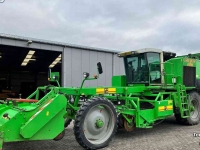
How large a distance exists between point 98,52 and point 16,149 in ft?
36.1

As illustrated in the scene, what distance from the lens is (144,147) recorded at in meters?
5.20

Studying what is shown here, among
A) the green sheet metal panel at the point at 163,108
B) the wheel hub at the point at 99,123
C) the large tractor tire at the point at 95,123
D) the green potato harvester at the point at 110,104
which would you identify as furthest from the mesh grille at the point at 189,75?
the wheel hub at the point at 99,123

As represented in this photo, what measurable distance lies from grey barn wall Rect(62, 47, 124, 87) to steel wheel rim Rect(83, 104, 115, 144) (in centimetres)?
858

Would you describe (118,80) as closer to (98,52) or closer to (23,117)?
(23,117)

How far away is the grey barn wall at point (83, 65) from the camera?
1377cm

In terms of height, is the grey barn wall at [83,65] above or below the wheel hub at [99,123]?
above

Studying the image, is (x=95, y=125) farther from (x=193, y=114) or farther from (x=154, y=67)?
(x=193, y=114)

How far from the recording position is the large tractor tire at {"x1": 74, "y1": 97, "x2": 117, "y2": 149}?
4.67 m

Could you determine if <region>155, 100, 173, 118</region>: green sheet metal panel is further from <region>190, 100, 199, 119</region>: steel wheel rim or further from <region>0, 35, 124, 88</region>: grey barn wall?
<region>0, 35, 124, 88</region>: grey barn wall

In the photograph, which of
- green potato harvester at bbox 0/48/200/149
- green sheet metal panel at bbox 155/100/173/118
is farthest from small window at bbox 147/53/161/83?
green sheet metal panel at bbox 155/100/173/118

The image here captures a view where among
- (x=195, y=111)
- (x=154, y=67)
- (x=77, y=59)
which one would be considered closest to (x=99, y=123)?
(x=154, y=67)

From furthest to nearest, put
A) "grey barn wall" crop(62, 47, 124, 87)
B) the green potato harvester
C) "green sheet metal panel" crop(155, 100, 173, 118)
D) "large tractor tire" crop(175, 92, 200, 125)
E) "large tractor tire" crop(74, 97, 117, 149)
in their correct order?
1. "grey barn wall" crop(62, 47, 124, 87)
2. "large tractor tire" crop(175, 92, 200, 125)
3. "green sheet metal panel" crop(155, 100, 173, 118)
4. "large tractor tire" crop(74, 97, 117, 149)
5. the green potato harvester

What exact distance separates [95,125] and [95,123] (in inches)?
1.8

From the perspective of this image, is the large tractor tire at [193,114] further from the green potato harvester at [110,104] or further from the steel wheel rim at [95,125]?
the steel wheel rim at [95,125]
